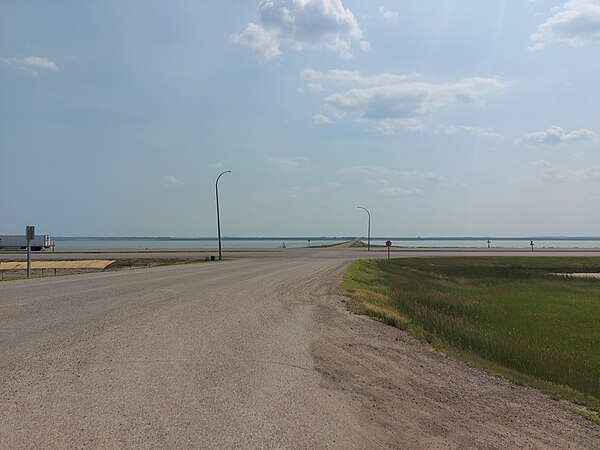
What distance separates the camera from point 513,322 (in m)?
18.3

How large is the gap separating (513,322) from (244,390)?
13.9 meters

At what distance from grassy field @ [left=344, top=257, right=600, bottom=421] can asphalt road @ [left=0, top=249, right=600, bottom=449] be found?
5.31ft

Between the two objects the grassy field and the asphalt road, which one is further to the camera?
the grassy field

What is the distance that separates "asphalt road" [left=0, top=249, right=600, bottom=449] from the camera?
582cm

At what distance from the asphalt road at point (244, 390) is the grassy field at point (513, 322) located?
1.62 metres

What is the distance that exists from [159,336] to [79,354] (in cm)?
195

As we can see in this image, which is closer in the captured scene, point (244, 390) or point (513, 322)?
point (244, 390)

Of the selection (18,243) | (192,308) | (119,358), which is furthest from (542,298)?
(18,243)

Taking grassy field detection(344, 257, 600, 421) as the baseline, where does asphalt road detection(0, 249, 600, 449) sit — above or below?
above

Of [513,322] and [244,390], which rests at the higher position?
[244,390]

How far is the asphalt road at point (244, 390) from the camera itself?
5.82 metres

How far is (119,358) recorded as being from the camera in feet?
29.2

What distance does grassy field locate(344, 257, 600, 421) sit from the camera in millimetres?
11125

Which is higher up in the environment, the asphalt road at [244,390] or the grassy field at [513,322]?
the asphalt road at [244,390]
